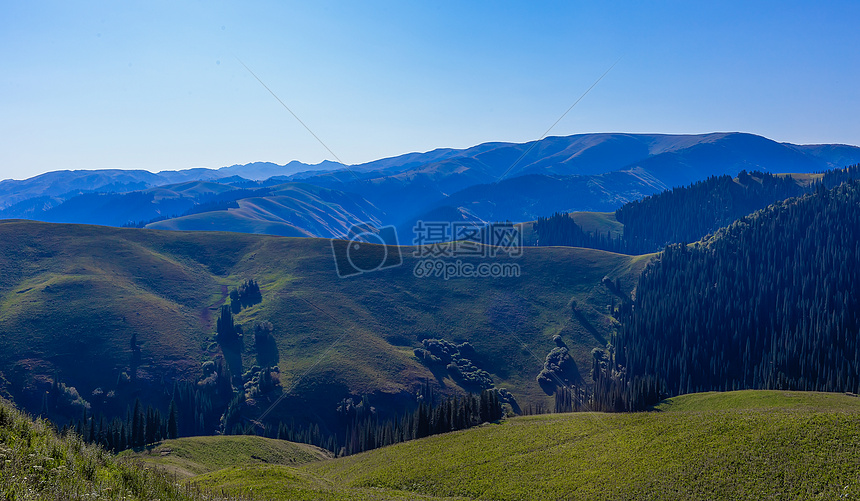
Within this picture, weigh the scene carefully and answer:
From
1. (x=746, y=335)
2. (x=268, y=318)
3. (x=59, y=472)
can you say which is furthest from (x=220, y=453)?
(x=746, y=335)

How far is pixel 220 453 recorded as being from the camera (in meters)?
80.4

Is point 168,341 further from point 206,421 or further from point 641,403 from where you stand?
point 641,403

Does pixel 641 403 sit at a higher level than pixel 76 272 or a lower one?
lower

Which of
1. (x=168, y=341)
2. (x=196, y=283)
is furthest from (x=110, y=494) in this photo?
(x=196, y=283)

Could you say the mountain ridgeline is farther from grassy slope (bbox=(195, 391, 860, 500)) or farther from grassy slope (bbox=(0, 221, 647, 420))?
grassy slope (bbox=(195, 391, 860, 500))

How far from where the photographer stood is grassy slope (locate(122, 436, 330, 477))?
70.5m

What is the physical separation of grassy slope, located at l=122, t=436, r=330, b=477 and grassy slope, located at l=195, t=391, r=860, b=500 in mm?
14199

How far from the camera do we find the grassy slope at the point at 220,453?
70.5 m

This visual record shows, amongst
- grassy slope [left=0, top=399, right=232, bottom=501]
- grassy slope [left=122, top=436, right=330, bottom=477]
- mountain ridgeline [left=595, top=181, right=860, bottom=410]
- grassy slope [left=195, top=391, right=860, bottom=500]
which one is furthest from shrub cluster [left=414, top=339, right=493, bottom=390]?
grassy slope [left=0, top=399, right=232, bottom=501]

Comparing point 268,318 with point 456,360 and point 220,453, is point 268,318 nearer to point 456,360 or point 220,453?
point 456,360

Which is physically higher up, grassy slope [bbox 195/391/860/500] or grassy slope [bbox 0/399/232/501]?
grassy slope [bbox 0/399/232/501]

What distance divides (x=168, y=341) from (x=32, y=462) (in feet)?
458

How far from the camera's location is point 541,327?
17925cm

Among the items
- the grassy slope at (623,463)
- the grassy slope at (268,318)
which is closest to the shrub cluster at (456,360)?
the grassy slope at (268,318)
